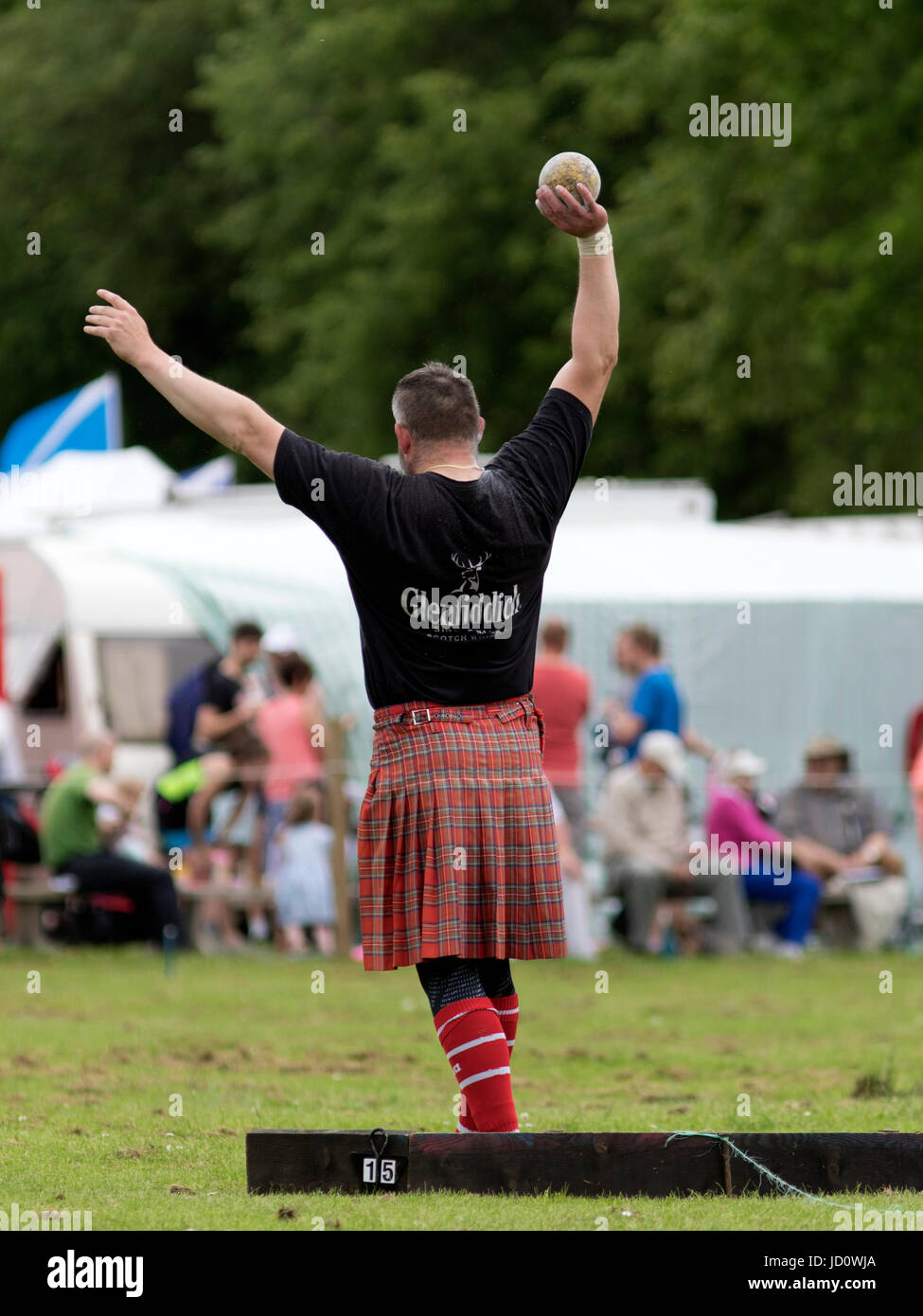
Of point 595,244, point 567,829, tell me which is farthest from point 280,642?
point 595,244

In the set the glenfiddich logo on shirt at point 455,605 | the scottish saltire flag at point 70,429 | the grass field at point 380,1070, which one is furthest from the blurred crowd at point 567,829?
the glenfiddich logo on shirt at point 455,605

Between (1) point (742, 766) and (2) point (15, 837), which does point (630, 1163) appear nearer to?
(1) point (742, 766)

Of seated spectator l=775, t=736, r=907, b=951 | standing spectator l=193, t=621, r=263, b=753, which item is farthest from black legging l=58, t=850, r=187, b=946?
seated spectator l=775, t=736, r=907, b=951

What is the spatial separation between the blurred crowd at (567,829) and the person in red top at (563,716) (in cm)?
1

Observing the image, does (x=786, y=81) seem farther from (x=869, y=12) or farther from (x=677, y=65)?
(x=677, y=65)

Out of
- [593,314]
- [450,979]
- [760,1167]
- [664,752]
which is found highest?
[593,314]

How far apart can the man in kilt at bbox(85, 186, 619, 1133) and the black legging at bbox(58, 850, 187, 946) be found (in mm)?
7800

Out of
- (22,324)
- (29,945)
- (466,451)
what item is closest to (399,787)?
(466,451)

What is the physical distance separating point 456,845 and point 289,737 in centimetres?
874

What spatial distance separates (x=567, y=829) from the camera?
520 inches

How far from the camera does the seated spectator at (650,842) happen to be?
523 inches

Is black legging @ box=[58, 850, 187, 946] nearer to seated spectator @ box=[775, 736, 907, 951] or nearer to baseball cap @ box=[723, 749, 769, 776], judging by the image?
baseball cap @ box=[723, 749, 769, 776]

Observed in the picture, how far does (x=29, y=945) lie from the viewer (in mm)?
13531

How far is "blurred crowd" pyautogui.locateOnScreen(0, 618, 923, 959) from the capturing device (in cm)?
1320
